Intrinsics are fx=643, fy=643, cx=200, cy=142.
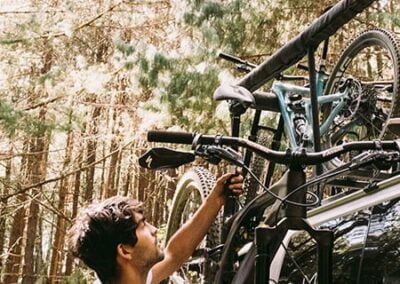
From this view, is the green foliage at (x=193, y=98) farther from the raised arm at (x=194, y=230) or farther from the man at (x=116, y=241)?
the man at (x=116, y=241)

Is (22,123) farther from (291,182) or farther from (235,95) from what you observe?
(291,182)

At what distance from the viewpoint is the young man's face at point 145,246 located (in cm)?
249

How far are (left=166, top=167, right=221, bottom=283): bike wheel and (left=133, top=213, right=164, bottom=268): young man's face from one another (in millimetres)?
917

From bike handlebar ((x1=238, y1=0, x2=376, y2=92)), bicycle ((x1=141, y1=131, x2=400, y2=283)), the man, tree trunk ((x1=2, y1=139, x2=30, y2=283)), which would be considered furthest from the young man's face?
tree trunk ((x1=2, y1=139, x2=30, y2=283))

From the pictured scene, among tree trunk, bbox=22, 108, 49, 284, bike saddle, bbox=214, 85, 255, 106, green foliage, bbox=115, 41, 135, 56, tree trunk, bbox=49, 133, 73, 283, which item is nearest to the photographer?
bike saddle, bbox=214, 85, 255, 106

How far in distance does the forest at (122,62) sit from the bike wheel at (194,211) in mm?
3106

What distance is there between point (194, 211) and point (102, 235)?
251cm

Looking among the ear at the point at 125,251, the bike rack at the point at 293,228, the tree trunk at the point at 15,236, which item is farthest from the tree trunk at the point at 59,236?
the bike rack at the point at 293,228

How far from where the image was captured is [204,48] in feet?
27.6

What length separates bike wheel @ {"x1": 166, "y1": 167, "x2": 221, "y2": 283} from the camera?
12.4 feet

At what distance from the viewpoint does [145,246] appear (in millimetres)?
2521

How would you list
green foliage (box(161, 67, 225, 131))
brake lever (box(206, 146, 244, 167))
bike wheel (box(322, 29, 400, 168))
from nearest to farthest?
brake lever (box(206, 146, 244, 167)) → bike wheel (box(322, 29, 400, 168)) → green foliage (box(161, 67, 225, 131))

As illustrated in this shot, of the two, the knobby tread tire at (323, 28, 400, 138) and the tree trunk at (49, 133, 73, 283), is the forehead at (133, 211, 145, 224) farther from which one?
the tree trunk at (49, 133, 73, 283)

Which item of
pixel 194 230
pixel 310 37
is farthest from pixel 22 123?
pixel 310 37
